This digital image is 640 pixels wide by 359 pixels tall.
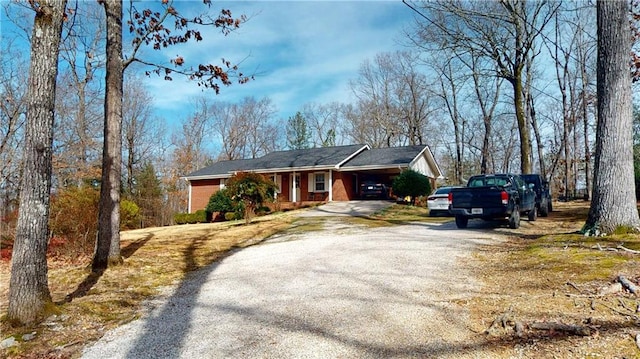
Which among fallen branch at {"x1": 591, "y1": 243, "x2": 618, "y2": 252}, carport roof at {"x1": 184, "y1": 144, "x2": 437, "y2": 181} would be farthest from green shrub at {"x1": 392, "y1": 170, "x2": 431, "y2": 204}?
fallen branch at {"x1": 591, "y1": 243, "x2": 618, "y2": 252}

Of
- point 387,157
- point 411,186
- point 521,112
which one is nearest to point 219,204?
point 387,157

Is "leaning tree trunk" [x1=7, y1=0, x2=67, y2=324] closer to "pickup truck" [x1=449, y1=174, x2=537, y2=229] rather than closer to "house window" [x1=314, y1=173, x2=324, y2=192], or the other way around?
"pickup truck" [x1=449, y1=174, x2=537, y2=229]

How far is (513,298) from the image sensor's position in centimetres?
412

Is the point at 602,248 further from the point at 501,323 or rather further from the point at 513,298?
the point at 501,323

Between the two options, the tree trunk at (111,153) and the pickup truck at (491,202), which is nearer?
the tree trunk at (111,153)

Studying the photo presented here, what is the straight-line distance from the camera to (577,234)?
7359mm

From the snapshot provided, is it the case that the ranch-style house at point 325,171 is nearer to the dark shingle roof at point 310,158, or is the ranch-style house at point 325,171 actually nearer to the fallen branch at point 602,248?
the dark shingle roof at point 310,158

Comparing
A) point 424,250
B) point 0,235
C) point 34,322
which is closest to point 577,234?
point 424,250

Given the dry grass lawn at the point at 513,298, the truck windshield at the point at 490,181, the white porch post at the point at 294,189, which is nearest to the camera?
the dry grass lawn at the point at 513,298

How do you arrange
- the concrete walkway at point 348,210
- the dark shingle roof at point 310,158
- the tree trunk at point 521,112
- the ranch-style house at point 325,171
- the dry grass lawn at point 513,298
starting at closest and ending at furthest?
the dry grass lawn at point 513,298
the tree trunk at point 521,112
the concrete walkway at point 348,210
the ranch-style house at point 325,171
the dark shingle roof at point 310,158

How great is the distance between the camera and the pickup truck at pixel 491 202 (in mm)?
9852

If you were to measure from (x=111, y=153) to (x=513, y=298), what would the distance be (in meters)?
7.16

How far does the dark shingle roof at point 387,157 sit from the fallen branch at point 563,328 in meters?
19.7

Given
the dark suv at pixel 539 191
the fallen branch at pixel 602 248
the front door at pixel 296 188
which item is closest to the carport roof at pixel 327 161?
the front door at pixel 296 188
